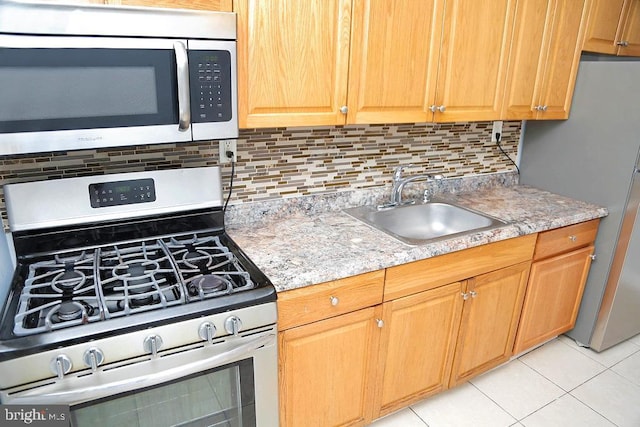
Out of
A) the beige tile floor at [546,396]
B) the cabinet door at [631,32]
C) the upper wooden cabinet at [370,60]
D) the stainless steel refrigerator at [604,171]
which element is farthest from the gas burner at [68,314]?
the cabinet door at [631,32]

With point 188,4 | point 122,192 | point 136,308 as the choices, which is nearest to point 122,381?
point 136,308

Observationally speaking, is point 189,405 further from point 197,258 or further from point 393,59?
point 393,59

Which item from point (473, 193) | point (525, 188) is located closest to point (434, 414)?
point (473, 193)

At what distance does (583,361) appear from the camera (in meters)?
2.28

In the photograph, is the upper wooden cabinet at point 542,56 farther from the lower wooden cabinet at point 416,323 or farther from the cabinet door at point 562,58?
the lower wooden cabinet at point 416,323

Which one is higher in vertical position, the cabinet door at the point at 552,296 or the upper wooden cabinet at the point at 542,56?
the upper wooden cabinet at the point at 542,56

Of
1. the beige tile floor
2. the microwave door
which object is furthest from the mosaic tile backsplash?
the beige tile floor

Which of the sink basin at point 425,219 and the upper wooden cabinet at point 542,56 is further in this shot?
the sink basin at point 425,219

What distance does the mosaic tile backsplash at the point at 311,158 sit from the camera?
1.47 m

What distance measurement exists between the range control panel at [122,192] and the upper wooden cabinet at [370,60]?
1.28 feet

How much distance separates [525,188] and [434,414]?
1295 millimetres

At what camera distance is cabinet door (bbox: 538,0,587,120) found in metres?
1.90

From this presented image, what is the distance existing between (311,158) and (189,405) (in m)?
1.04

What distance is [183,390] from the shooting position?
1200 mm
